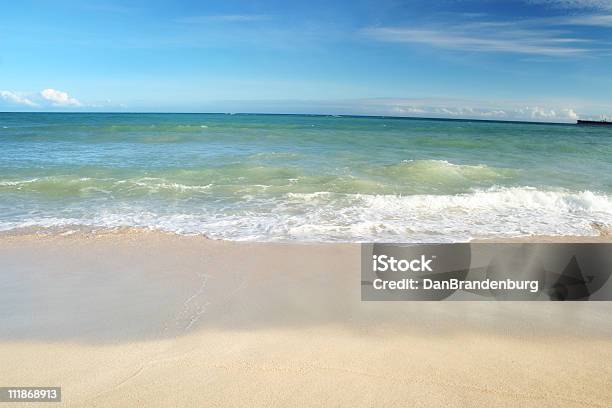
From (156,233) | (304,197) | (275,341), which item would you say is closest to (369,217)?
(304,197)

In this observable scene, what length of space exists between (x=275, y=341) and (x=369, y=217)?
4995 millimetres

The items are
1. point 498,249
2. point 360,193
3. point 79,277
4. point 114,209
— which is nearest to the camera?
point 79,277

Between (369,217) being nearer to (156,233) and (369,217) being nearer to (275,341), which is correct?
(156,233)

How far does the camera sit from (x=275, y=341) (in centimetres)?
362

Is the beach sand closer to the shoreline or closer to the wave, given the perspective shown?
the shoreline

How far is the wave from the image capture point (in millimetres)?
7180

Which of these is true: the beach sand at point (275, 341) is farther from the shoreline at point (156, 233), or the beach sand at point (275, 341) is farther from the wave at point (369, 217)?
the wave at point (369, 217)

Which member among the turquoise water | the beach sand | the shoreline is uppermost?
the turquoise water

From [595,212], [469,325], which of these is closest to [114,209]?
[469,325]

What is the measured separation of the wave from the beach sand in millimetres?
1827

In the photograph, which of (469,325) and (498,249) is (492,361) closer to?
(469,325)

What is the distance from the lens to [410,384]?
118 inches

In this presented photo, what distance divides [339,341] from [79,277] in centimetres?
355

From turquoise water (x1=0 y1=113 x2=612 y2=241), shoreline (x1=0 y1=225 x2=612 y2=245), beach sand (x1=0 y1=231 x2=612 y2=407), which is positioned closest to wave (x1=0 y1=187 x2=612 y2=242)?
turquoise water (x1=0 y1=113 x2=612 y2=241)
